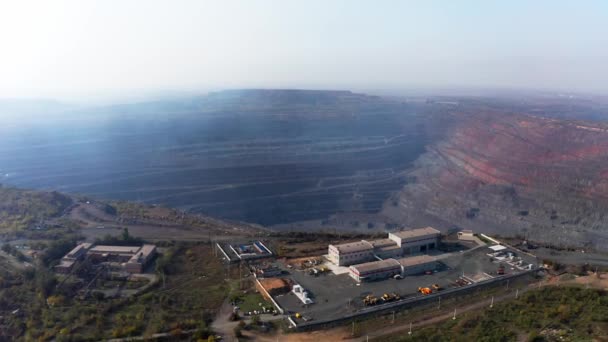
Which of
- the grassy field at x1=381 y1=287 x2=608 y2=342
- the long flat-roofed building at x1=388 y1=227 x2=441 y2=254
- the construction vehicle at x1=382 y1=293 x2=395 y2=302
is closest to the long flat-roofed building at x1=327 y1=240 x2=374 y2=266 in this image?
the long flat-roofed building at x1=388 y1=227 x2=441 y2=254

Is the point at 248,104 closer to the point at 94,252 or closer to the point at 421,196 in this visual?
the point at 421,196

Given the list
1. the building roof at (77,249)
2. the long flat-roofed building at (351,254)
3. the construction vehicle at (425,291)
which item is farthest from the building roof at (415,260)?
the building roof at (77,249)

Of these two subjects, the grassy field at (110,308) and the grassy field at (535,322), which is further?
the grassy field at (110,308)

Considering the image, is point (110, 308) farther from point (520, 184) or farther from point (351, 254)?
point (520, 184)

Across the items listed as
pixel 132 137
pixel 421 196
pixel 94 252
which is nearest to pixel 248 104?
pixel 132 137

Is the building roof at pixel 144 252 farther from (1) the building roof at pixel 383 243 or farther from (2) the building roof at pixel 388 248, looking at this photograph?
(2) the building roof at pixel 388 248

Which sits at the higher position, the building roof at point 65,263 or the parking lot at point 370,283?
the building roof at point 65,263
